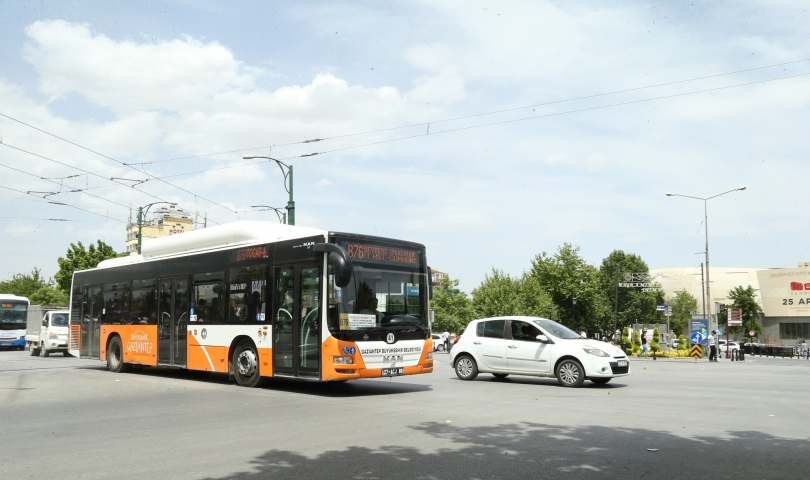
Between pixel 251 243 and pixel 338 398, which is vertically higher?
pixel 251 243

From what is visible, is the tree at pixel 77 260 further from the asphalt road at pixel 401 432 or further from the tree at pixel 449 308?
the tree at pixel 449 308

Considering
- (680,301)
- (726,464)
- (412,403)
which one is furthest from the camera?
(680,301)

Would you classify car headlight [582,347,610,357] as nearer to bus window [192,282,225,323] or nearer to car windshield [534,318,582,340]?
car windshield [534,318,582,340]

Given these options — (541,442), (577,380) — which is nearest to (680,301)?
(577,380)

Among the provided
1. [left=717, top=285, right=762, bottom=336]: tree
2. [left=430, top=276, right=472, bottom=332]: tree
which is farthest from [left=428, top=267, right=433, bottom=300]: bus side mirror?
[left=430, top=276, right=472, bottom=332]: tree

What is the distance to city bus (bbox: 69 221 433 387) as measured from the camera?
13.6 metres

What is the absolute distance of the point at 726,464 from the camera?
23.0ft

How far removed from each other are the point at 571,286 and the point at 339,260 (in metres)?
71.3

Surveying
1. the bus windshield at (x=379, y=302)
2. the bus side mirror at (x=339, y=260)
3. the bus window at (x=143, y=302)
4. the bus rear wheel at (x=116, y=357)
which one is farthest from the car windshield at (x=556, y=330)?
the bus rear wheel at (x=116, y=357)

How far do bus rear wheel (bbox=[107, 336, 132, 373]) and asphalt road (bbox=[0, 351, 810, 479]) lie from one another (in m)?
4.28

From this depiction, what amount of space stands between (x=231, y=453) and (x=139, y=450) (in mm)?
1127

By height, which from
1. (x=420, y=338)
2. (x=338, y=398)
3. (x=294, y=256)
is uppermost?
(x=294, y=256)

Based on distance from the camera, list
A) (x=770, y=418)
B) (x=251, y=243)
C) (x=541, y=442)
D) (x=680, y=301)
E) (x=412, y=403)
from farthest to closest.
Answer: (x=680, y=301), (x=251, y=243), (x=412, y=403), (x=770, y=418), (x=541, y=442)

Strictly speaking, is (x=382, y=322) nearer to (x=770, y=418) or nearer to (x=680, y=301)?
(x=770, y=418)
